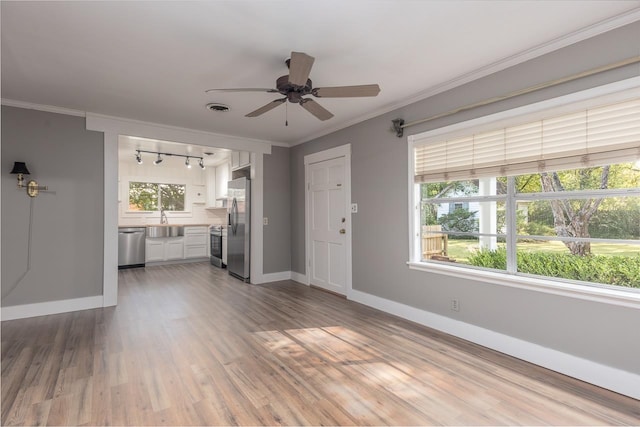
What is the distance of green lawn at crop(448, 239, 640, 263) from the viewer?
88.8 inches

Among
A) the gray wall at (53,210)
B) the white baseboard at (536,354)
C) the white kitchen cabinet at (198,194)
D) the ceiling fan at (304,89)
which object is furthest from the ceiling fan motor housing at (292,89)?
the white kitchen cabinet at (198,194)

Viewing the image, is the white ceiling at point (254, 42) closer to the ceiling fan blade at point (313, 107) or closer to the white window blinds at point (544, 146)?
the ceiling fan blade at point (313, 107)

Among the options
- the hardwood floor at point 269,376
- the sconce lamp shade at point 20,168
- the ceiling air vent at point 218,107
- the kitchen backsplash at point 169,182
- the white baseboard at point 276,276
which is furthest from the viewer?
the kitchen backsplash at point 169,182

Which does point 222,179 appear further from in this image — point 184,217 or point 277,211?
point 277,211

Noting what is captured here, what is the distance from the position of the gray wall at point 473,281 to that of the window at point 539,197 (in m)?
0.18

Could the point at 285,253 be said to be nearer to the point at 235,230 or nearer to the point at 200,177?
the point at 235,230

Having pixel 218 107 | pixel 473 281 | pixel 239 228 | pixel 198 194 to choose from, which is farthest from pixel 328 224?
pixel 198 194

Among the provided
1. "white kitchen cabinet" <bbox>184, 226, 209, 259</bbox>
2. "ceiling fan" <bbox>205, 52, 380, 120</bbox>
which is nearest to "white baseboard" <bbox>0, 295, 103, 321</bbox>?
"ceiling fan" <bbox>205, 52, 380, 120</bbox>

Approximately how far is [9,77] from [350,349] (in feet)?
13.0

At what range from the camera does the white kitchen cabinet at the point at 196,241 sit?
292 inches

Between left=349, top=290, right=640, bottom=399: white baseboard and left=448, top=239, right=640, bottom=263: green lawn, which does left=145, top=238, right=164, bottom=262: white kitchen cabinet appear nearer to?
left=349, top=290, right=640, bottom=399: white baseboard

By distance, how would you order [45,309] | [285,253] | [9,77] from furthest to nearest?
[285,253] < [45,309] < [9,77]

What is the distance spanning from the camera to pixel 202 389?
6.88 feet

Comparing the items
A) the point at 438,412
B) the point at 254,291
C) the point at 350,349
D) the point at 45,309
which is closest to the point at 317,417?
the point at 438,412
